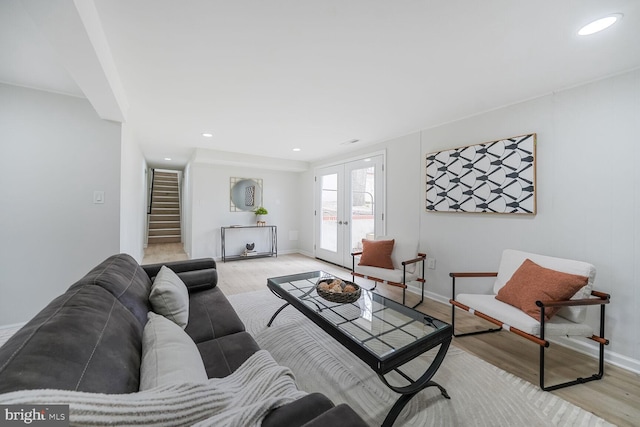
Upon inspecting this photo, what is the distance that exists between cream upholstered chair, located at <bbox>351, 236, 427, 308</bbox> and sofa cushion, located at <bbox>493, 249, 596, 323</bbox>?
0.84 metres

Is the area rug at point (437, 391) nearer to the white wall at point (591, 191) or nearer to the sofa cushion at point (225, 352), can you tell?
the sofa cushion at point (225, 352)

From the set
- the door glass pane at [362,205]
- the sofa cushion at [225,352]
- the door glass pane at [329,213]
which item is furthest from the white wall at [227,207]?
the sofa cushion at [225,352]

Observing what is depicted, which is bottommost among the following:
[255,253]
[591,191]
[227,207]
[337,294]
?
[255,253]

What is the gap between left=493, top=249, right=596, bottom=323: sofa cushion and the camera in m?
1.79

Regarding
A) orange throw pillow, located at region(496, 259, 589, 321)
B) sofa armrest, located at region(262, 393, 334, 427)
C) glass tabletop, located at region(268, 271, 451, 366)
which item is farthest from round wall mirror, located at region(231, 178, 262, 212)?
sofa armrest, located at region(262, 393, 334, 427)

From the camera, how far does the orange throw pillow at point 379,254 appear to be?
324 cm

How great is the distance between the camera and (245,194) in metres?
5.51

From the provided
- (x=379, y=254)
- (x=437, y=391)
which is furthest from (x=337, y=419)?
(x=379, y=254)

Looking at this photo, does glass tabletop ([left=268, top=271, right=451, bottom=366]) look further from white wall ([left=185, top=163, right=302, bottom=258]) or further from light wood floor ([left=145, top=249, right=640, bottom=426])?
white wall ([left=185, top=163, right=302, bottom=258])

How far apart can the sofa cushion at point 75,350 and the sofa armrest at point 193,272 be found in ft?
3.62

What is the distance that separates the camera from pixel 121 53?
69.4 inches

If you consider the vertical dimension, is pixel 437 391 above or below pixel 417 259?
below

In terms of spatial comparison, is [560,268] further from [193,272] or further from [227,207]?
[227,207]

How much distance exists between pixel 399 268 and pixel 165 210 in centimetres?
776
